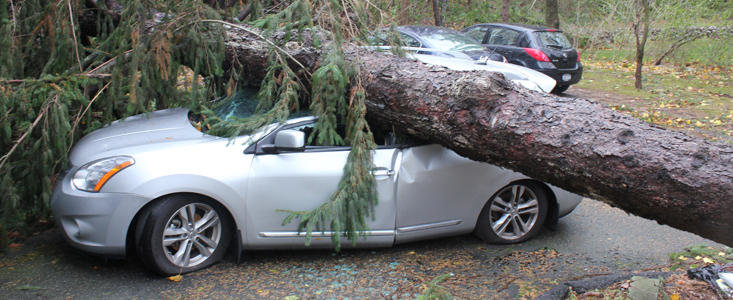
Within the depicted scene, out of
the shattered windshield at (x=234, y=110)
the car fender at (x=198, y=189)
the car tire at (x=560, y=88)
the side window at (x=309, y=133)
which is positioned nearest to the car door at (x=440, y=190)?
the side window at (x=309, y=133)

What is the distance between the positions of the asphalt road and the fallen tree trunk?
3.04 ft

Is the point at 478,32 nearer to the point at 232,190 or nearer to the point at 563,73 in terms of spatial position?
the point at 563,73

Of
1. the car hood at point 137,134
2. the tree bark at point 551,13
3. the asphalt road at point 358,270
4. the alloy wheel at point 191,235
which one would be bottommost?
the asphalt road at point 358,270

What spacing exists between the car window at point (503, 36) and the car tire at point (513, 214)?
906 centimetres

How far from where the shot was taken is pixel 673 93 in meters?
13.4

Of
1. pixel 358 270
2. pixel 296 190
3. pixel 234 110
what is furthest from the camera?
pixel 234 110

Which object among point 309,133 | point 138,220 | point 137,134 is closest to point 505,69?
point 309,133

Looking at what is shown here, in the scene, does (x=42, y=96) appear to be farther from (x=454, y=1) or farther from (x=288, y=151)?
(x=454, y=1)

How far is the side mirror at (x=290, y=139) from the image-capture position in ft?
14.7

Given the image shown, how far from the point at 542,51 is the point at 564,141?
9.78m

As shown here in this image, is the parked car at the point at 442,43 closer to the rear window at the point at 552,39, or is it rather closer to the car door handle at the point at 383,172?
the rear window at the point at 552,39

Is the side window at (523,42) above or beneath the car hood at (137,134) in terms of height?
above

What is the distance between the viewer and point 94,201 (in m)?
4.26

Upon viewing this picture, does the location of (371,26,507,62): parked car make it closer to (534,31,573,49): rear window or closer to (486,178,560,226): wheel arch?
(534,31,573,49): rear window
